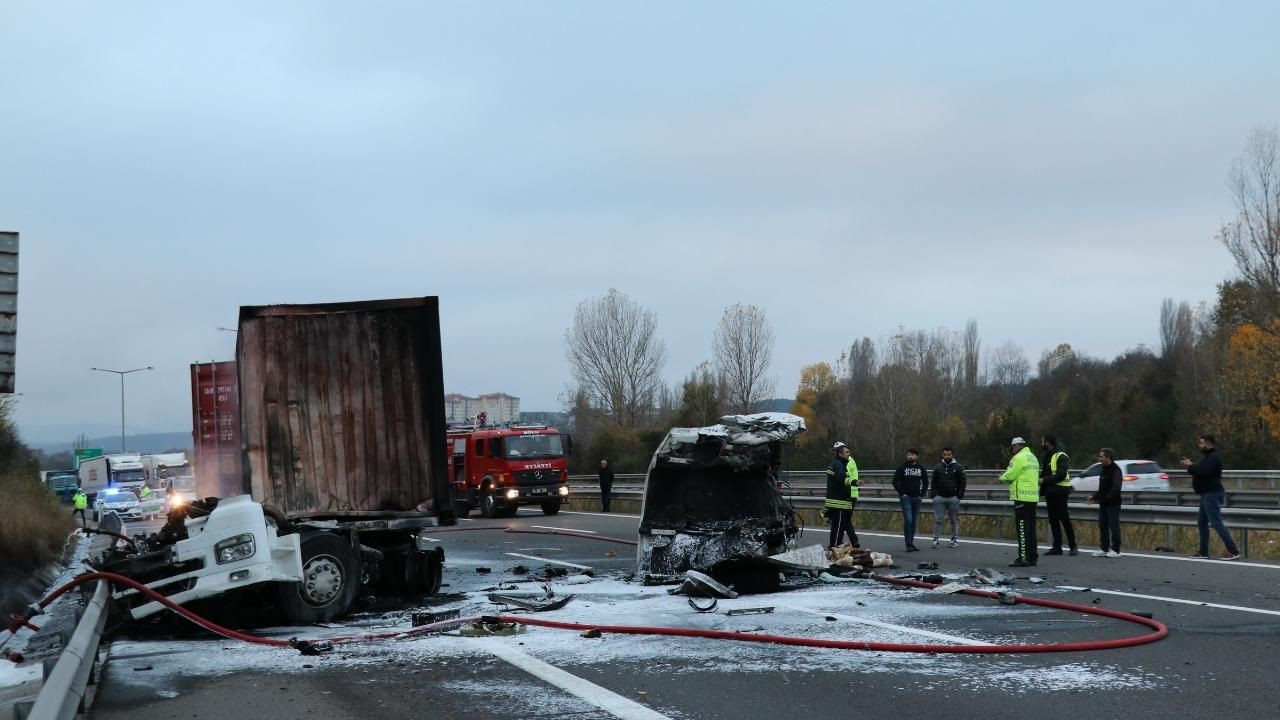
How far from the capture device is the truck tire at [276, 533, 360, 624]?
35.8 feet

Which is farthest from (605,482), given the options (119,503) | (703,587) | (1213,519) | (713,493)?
(703,587)

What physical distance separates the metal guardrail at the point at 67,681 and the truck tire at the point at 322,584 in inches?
114

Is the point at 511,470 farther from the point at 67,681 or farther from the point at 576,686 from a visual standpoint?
the point at 67,681

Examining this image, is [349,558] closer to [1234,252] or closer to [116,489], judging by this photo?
[116,489]

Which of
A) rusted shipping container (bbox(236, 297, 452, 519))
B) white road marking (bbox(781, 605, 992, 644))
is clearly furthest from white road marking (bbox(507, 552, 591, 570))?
white road marking (bbox(781, 605, 992, 644))

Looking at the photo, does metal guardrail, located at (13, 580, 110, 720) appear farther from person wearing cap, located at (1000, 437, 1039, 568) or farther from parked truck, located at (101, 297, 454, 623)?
person wearing cap, located at (1000, 437, 1039, 568)

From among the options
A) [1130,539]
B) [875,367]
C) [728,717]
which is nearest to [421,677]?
[728,717]

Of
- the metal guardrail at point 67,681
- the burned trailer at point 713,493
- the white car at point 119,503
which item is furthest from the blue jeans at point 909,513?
the white car at point 119,503

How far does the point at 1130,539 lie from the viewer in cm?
1969

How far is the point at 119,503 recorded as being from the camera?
43656 mm

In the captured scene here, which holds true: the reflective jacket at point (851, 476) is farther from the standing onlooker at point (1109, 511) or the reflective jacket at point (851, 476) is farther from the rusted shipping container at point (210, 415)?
the rusted shipping container at point (210, 415)

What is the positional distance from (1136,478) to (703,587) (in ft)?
85.3

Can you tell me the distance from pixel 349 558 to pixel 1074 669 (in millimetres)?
6583

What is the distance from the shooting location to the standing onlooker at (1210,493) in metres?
16.0
